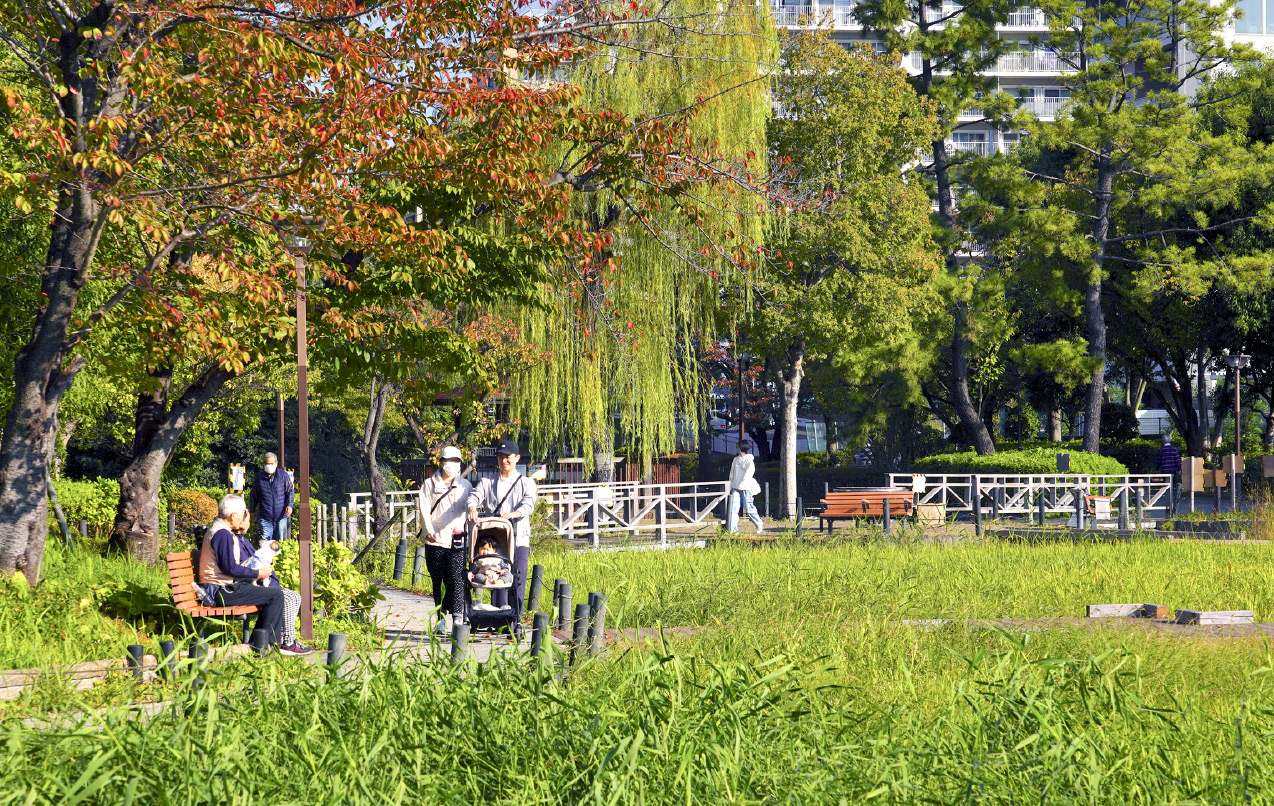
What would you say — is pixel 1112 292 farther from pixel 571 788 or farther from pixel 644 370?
pixel 571 788

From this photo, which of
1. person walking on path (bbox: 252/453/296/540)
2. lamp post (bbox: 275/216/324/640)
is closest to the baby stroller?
lamp post (bbox: 275/216/324/640)

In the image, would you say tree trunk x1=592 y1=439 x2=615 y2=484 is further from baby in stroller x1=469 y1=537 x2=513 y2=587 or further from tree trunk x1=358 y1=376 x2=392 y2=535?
baby in stroller x1=469 y1=537 x2=513 y2=587

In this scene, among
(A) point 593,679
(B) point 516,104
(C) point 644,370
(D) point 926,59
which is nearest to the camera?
(A) point 593,679

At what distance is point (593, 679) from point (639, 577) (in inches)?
227

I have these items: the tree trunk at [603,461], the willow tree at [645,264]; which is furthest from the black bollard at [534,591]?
the tree trunk at [603,461]

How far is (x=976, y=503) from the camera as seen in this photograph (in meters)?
21.3

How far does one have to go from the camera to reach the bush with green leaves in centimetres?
982

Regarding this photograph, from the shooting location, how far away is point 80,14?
1036 centimetres

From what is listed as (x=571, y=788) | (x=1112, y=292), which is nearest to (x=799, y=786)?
(x=571, y=788)

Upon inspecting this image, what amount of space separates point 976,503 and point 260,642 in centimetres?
1684

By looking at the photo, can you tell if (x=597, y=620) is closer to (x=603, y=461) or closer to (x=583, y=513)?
(x=583, y=513)

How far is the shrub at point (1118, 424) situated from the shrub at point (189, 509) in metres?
31.3

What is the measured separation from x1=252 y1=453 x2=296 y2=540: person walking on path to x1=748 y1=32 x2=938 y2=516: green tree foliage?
40.8 ft

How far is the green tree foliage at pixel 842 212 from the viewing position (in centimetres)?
2623
